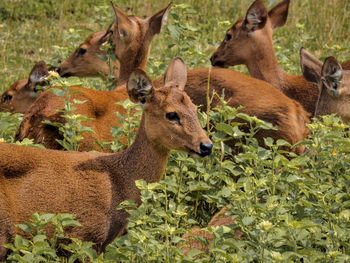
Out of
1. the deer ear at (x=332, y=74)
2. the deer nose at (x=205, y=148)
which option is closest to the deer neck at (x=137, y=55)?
the deer ear at (x=332, y=74)

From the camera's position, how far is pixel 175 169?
543 centimetres

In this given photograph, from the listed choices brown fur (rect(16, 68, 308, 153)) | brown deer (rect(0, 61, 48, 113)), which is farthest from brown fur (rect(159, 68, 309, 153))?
brown deer (rect(0, 61, 48, 113))

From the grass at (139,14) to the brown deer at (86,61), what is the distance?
0.89 metres

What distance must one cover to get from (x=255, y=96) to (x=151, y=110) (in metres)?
1.50

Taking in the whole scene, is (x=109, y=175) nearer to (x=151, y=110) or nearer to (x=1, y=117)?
(x=151, y=110)

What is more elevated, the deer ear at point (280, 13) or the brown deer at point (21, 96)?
the deer ear at point (280, 13)

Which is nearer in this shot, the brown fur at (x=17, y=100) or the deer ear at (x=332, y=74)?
the deer ear at (x=332, y=74)

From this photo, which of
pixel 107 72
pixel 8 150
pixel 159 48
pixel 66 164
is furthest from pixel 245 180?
pixel 159 48

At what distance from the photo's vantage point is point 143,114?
543cm

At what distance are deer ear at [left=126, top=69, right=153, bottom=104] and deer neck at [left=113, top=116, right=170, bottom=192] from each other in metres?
0.23

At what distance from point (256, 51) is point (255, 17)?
1.14 feet

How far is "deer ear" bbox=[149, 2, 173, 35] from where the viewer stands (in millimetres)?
7850

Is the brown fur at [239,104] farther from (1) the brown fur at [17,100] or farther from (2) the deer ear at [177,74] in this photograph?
(1) the brown fur at [17,100]

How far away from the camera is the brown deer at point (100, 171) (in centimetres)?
496
